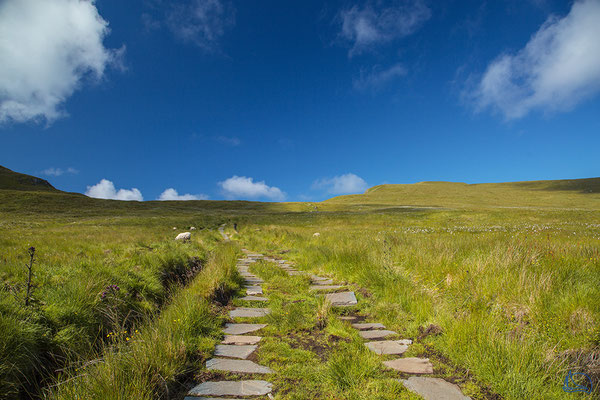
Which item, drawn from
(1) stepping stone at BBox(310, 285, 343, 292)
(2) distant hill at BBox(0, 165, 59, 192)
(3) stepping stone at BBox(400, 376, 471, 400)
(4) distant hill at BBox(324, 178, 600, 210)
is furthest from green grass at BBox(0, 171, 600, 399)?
(2) distant hill at BBox(0, 165, 59, 192)

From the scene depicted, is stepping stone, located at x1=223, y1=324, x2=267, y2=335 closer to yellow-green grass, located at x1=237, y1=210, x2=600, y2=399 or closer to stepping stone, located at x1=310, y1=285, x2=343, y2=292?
yellow-green grass, located at x1=237, y1=210, x2=600, y2=399

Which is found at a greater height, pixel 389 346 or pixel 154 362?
pixel 154 362

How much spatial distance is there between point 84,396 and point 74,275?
439 cm

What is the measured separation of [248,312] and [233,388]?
8.52 feet

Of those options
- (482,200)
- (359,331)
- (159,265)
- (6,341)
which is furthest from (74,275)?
(482,200)

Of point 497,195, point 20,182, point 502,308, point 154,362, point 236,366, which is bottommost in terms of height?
point 236,366

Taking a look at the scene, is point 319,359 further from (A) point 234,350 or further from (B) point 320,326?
(A) point 234,350

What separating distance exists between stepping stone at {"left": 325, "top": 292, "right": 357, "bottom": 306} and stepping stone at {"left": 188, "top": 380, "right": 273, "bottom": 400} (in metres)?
2.87

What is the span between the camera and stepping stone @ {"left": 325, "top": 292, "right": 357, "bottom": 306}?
6.16 m

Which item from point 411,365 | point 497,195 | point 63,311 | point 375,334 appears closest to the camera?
point 411,365

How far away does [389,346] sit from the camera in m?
4.18

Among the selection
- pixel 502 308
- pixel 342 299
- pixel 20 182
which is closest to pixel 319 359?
pixel 342 299

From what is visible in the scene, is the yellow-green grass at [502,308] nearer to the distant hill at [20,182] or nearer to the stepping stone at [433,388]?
the stepping stone at [433,388]

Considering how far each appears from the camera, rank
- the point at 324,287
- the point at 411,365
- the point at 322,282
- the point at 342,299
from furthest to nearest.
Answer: the point at 322,282, the point at 324,287, the point at 342,299, the point at 411,365
